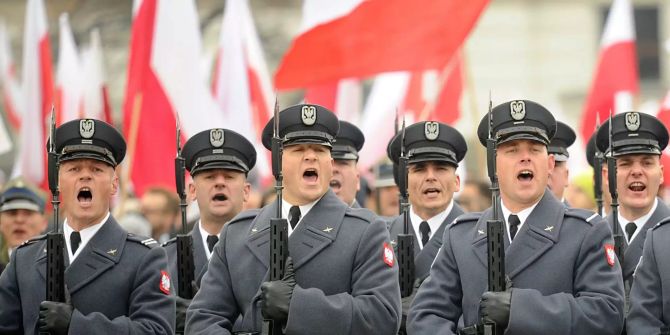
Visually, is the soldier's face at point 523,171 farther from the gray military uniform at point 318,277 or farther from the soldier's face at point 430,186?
the soldier's face at point 430,186

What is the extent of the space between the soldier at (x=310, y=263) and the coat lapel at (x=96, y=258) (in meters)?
0.55

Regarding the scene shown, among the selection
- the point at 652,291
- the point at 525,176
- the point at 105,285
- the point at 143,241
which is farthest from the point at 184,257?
the point at 652,291

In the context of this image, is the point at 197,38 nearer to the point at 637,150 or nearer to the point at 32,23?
the point at 32,23

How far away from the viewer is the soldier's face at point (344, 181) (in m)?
11.8

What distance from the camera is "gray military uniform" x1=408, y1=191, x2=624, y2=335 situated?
816 cm

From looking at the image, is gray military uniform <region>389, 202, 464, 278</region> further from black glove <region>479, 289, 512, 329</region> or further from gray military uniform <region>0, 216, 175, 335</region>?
black glove <region>479, 289, 512, 329</region>

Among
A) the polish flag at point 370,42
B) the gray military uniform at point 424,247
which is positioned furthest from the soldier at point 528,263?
the polish flag at point 370,42

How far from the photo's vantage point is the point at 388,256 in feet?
28.3

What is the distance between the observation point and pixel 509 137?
8.62 m

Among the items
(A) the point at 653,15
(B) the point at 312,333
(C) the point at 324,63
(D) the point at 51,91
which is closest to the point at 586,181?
(C) the point at 324,63

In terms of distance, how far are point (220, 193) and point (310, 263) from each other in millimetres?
2378

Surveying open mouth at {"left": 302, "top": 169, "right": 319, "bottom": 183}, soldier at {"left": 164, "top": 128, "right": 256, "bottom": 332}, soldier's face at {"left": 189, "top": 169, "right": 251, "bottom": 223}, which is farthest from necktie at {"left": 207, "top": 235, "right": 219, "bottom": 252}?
open mouth at {"left": 302, "top": 169, "right": 319, "bottom": 183}

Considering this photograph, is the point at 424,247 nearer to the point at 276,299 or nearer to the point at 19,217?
the point at 276,299

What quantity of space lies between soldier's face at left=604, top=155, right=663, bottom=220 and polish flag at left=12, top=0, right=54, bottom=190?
22.5 ft
